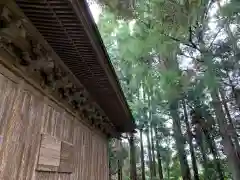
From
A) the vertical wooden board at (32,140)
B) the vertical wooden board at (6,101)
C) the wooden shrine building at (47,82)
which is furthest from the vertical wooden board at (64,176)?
the vertical wooden board at (6,101)

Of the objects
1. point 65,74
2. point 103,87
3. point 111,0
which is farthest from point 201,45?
point 65,74

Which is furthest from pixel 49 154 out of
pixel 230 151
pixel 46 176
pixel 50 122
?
pixel 230 151

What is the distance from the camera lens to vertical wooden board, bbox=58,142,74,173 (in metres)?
2.93

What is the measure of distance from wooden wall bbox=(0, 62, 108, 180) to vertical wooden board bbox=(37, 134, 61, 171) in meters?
0.06

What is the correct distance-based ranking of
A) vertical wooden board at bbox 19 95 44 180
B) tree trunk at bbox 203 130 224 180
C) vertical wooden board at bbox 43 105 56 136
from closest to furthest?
vertical wooden board at bbox 19 95 44 180 → vertical wooden board at bbox 43 105 56 136 → tree trunk at bbox 203 130 224 180

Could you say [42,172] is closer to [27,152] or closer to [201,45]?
[27,152]

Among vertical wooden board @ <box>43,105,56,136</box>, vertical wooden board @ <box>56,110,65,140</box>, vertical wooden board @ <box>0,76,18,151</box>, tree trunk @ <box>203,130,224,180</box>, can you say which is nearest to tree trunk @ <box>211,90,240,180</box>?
vertical wooden board @ <box>56,110,65,140</box>

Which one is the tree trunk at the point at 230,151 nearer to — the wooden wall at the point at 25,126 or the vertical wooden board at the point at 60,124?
the wooden wall at the point at 25,126

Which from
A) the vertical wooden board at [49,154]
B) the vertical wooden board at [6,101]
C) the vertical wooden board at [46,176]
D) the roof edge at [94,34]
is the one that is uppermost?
the roof edge at [94,34]

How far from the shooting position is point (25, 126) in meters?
2.11

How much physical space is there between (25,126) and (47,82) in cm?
61

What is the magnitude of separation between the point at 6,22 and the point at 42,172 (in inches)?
65.6

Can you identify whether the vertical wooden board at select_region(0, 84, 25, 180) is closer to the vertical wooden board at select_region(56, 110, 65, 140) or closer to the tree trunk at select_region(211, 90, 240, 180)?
the vertical wooden board at select_region(56, 110, 65, 140)

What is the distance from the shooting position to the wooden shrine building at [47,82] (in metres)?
1.72
